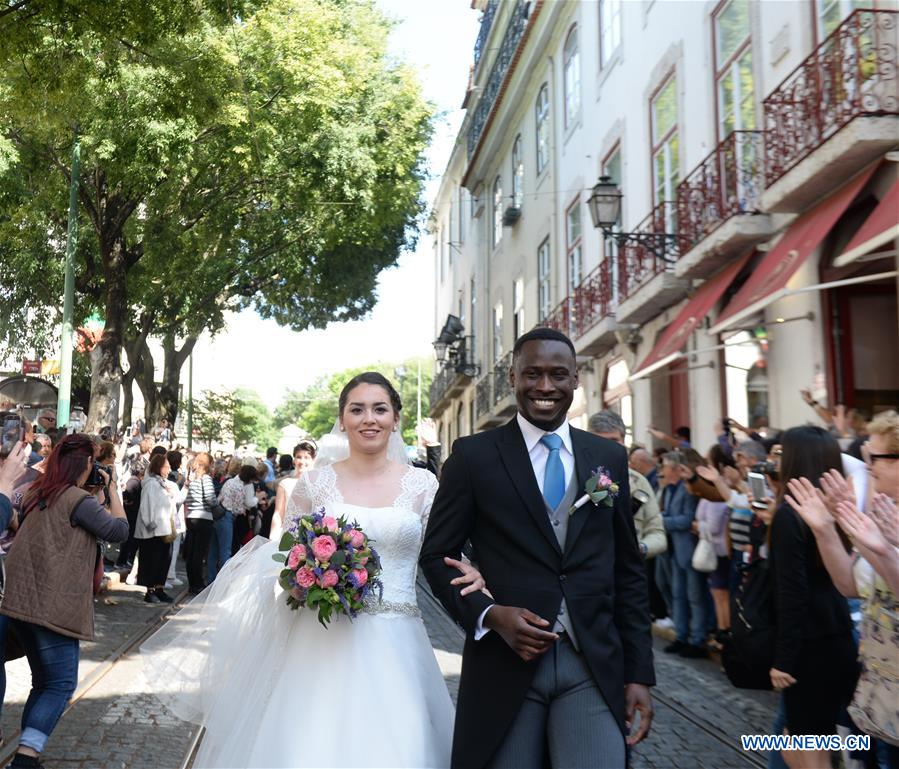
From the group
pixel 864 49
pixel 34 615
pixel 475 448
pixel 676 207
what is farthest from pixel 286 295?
pixel 475 448

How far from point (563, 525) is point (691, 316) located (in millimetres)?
11237

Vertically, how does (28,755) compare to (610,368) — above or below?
below

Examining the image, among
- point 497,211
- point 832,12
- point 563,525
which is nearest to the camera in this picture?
point 563,525

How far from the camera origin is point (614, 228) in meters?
19.3

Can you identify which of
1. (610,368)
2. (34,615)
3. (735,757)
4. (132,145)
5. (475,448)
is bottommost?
(735,757)

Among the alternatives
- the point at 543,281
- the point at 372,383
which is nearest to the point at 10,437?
the point at 372,383

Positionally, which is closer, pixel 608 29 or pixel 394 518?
pixel 394 518

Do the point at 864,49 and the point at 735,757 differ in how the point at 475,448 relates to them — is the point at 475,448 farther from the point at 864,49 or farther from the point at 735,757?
the point at 864,49

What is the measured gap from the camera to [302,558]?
4125 millimetres

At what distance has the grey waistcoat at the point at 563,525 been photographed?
303 cm

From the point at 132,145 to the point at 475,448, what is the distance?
16.8m

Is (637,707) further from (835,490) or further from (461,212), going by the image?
(461,212)

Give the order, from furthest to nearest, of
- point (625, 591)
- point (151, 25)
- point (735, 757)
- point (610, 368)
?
1. point (610, 368)
2. point (151, 25)
3. point (735, 757)
4. point (625, 591)

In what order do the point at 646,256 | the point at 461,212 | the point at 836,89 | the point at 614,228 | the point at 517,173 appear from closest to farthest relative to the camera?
the point at 836,89, the point at 646,256, the point at 614,228, the point at 517,173, the point at 461,212
